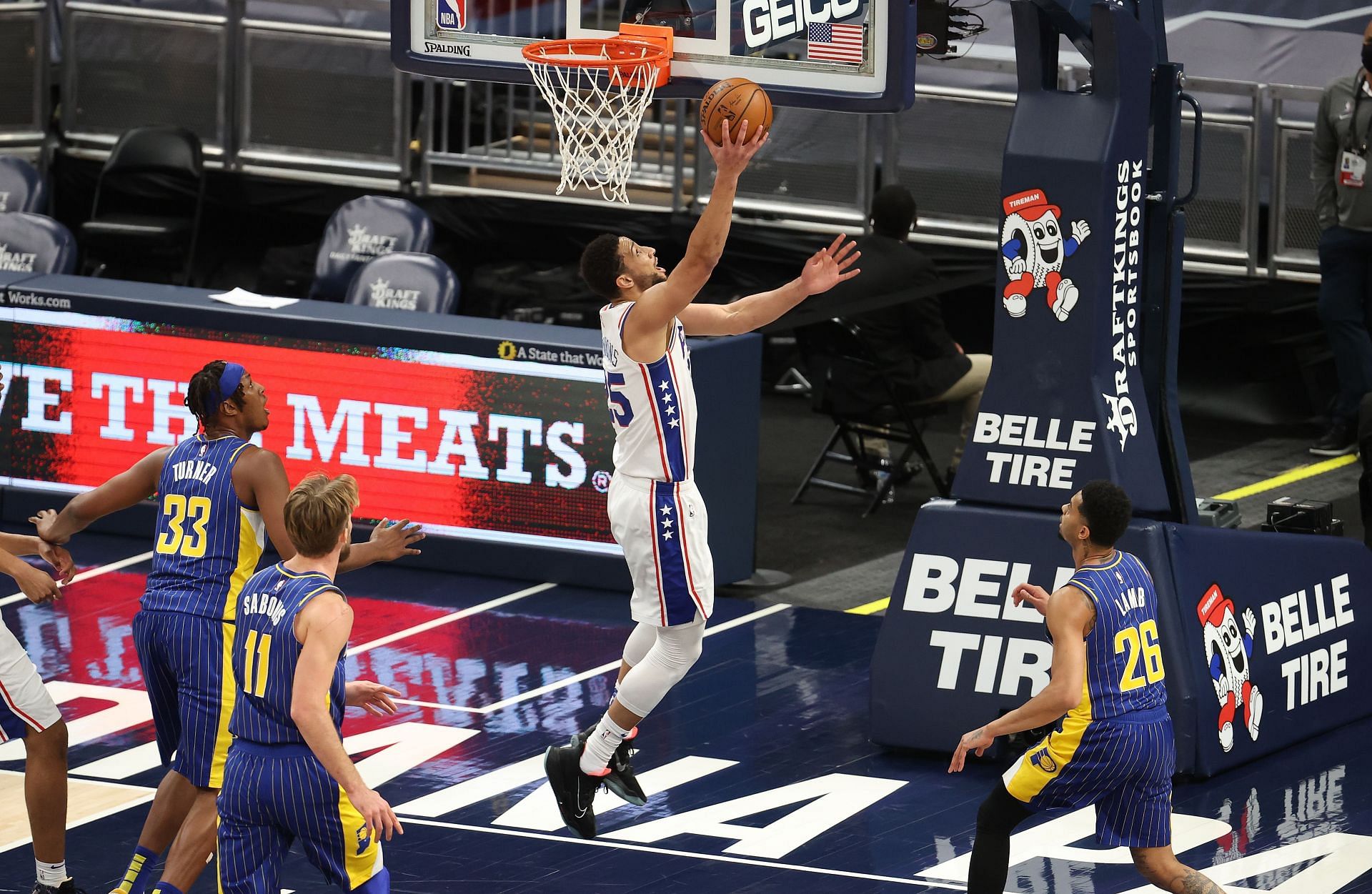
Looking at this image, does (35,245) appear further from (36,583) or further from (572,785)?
(572,785)

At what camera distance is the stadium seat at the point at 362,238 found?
16203mm

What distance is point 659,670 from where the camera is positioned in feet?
28.1

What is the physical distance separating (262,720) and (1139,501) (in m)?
4.47

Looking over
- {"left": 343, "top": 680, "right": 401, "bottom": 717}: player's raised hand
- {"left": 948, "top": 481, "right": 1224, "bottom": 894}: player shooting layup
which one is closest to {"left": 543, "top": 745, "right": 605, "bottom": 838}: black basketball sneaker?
{"left": 343, "top": 680, "right": 401, "bottom": 717}: player's raised hand

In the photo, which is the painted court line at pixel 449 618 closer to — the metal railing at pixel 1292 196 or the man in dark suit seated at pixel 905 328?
the man in dark suit seated at pixel 905 328

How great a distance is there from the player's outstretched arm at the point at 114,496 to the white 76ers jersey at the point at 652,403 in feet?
5.82

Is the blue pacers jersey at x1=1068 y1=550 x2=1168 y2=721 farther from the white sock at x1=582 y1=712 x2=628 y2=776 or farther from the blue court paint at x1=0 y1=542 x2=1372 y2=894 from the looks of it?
the white sock at x1=582 y1=712 x2=628 y2=776

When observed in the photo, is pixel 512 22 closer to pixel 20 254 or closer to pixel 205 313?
pixel 20 254

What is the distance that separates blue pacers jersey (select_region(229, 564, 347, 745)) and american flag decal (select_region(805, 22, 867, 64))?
3576mm

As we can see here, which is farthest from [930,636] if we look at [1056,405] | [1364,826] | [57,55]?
[57,55]

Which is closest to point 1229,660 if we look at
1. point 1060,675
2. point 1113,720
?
point 1113,720

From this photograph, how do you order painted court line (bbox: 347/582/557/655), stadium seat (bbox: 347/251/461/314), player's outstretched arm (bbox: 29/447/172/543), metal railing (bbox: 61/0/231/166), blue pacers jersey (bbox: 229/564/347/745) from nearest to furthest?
blue pacers jersey (bbox: 229/564/347/745)
player's outstretched arm (bbox: 29/447/172/543)
painted court line (bbox: 347/582/557/655)
stadium seat (bbox: 347/251/461/314)
metal railing (bbox: 61/0/231/166)

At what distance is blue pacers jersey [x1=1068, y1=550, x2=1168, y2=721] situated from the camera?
Answer: 7516mm

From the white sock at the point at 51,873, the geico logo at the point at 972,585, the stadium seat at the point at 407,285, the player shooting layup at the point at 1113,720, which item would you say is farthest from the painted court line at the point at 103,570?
the player shooting layup at the point at 1113,720
